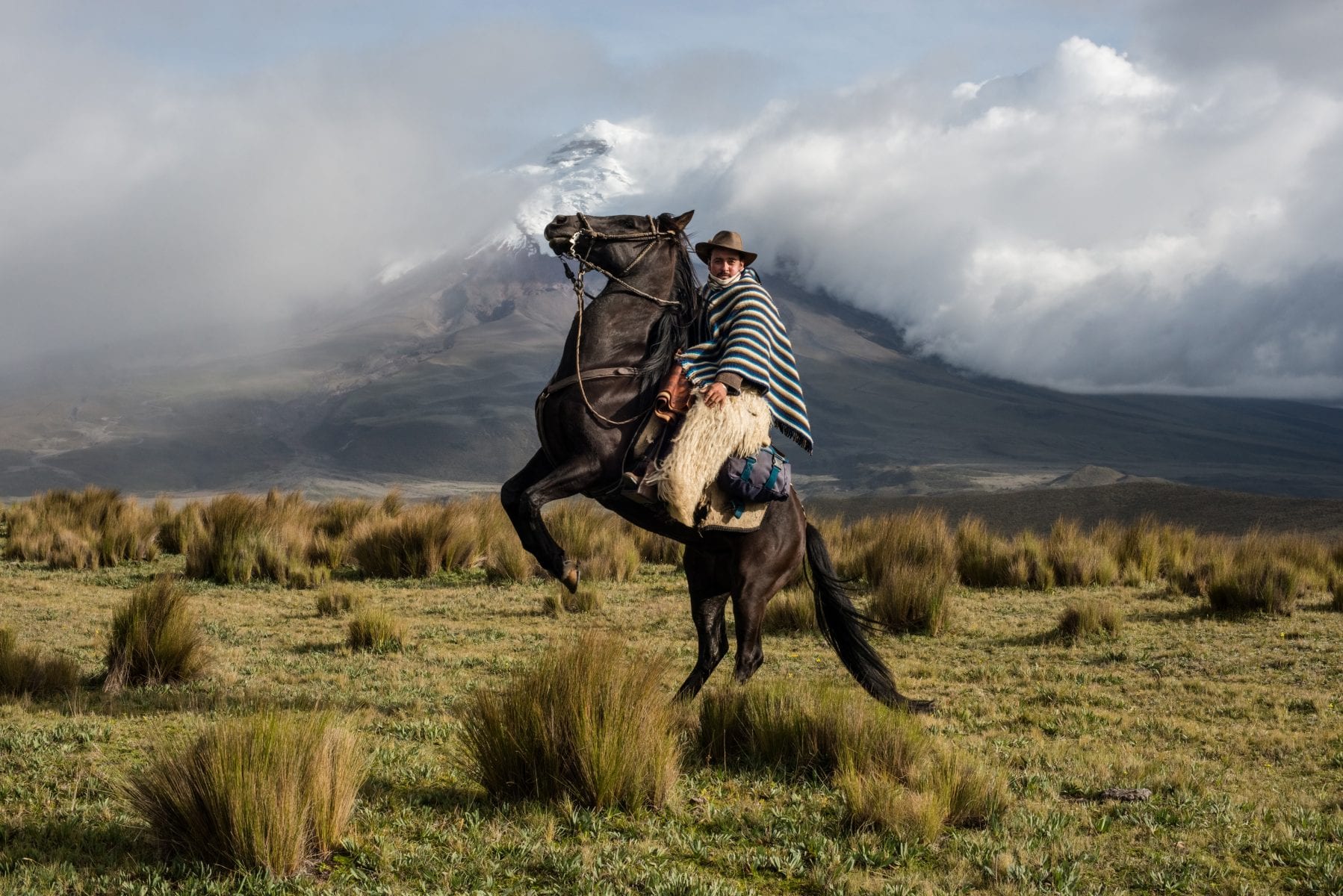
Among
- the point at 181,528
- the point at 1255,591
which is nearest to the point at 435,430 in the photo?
the point at 181,528

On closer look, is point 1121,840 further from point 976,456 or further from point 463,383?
point 463,383

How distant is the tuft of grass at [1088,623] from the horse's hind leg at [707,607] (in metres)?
4.76

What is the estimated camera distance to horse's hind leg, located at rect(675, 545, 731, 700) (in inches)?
248

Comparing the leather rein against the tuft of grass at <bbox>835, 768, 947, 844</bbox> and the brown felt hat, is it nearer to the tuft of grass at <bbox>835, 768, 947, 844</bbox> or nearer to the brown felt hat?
the brown felt hat

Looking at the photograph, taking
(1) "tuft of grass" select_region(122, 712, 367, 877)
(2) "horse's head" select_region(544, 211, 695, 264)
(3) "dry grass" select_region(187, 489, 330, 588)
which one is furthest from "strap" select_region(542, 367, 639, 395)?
(3) "dry grass" select_region(187, 489, 330, 588)

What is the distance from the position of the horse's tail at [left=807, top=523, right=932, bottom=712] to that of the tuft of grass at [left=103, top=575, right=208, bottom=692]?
13.5ft

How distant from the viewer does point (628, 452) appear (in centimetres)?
578

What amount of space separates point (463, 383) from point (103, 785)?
15388 centimetres

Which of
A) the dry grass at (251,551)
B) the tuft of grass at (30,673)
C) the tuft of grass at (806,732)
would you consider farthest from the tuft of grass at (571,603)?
the tuft of grass at (806,732)

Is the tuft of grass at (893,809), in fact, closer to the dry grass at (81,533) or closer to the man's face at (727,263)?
the man's face at (727,263)

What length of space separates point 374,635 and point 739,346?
4.50 meters

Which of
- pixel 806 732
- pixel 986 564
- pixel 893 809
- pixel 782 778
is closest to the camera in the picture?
pixel 893 809

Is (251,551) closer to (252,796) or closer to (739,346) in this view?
(739,346)

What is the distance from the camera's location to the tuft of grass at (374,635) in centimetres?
888
